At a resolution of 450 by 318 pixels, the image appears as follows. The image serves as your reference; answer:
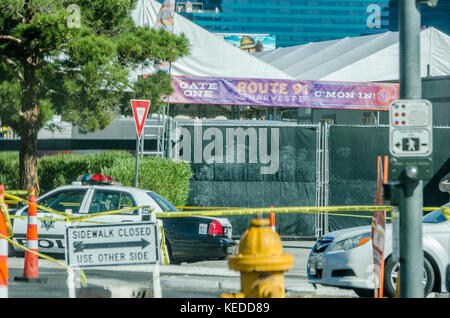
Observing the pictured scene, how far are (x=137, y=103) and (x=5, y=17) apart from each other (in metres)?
4.22

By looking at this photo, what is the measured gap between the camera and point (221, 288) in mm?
Result: 9922

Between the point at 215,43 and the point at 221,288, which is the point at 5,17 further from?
the point at 215,43

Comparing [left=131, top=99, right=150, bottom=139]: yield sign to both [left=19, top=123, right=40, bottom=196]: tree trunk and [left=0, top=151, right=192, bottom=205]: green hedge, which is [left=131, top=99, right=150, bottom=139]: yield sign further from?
[left=19, top=123, right=40, bottom=196]: tree trunk

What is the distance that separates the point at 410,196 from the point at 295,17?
578 feet

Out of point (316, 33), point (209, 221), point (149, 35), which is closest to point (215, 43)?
point (149, 35)

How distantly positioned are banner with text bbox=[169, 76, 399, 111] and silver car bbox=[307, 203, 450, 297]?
13003 mm

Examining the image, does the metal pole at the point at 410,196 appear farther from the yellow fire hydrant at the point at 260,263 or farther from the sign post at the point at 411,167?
the yellow fire hydrant at the point at 260,263

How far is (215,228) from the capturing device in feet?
40.8

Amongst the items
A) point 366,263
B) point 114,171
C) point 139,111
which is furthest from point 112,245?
point 114,171

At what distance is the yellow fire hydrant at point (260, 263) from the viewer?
6320 millimetres

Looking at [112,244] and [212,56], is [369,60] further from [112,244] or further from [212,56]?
[112,244]

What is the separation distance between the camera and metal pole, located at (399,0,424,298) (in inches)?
286

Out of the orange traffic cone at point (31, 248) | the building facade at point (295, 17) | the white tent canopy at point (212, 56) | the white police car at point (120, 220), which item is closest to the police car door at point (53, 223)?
the white police car at point (120, 220)

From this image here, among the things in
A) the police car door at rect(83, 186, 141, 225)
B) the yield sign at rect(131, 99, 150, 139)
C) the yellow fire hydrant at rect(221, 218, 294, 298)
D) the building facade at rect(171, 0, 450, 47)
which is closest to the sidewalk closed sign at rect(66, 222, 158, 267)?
the yellow fire hydrant at rect(221, 218, 294, 298)
